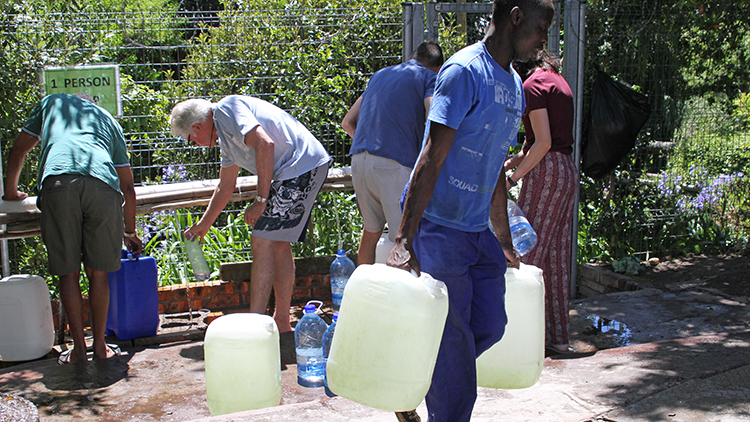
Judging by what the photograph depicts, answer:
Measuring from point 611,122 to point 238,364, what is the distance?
3.84 m

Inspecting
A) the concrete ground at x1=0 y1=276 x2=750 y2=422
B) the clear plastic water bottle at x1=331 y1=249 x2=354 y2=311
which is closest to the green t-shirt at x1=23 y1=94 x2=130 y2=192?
the concrete ground at x1=0 y1=276 x2=750 y2=422

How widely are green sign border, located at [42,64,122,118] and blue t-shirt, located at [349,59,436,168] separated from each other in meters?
2.13

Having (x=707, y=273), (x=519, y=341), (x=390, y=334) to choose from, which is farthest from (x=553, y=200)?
(x=707, y=273)

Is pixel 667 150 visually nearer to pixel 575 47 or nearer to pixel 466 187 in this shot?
pixel 575 47

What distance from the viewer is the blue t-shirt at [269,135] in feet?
13.8

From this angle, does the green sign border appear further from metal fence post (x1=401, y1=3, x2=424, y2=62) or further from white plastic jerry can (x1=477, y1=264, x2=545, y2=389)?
white plastic jerry can (x1=477, y1=264, x2=545, y2=389)

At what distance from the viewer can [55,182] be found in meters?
4.16

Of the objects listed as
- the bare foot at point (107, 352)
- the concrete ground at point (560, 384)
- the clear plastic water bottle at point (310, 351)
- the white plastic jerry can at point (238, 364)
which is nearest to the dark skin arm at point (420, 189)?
the concrete ground at point (560, 384)

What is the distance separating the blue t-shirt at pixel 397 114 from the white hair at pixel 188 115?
3.39 feet

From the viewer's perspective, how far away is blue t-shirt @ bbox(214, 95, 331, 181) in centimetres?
421

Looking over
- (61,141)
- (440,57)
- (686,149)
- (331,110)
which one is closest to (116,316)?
(61,141)

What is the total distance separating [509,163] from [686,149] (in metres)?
3.29

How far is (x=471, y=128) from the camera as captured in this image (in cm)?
251

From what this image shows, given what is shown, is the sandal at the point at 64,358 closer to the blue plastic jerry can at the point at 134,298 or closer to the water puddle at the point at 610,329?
the blue plastic jerry can at the point at 134,298
